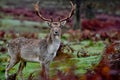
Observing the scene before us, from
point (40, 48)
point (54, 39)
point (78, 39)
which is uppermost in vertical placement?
point (54, 39)

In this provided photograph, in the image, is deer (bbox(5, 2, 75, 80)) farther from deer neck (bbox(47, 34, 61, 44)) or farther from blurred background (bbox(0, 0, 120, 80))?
blurred background (bbox(0, 0, 120, 80))

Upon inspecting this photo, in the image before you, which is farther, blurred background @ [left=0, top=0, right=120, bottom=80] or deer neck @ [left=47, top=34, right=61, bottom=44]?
deer neck @ [left=47, top=34, right=61, bottom=44]

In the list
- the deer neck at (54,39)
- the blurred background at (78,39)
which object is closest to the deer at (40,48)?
the deer neck at (54,39)

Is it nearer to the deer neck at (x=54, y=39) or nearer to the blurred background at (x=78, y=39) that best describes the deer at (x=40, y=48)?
the deer neck at (x=54, y=39)

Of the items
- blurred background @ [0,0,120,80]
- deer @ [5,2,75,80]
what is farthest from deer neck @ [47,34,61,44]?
blurred background @ [0,0,120,80]

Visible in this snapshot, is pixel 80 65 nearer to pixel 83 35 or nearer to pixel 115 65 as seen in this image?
pixel 115 65

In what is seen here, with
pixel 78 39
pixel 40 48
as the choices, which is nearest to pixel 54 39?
pixel 40 48

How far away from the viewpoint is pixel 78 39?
71.5 ft

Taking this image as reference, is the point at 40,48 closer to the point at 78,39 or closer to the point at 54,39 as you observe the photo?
the point at 54,39

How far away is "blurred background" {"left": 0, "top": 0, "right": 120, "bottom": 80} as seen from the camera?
189 inches

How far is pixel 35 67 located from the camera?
484 inches

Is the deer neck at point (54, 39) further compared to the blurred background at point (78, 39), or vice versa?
the deer neck at point (54, 39)

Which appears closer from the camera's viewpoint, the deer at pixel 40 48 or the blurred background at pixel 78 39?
the blurred background at pixel 78 39

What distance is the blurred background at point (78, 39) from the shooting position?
4.80 meters
